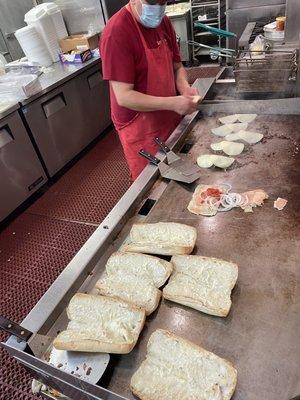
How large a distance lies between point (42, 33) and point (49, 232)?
8.86ft

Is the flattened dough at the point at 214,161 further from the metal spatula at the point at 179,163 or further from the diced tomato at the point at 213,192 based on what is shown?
the diced tomato at the point at 213,192

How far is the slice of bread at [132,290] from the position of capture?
1165 mm

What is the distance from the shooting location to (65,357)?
1.05 m

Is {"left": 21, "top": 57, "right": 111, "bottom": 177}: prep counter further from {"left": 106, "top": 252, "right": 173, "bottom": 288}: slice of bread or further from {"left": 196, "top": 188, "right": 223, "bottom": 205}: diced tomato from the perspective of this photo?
{"left": 106, "top": 252, "right": 173, "bottom": 288}: slice of bread

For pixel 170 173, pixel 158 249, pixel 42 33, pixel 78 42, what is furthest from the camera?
pixel 78 42

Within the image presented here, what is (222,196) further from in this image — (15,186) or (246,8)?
(246,8)

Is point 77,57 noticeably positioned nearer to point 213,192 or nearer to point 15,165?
point 15,165

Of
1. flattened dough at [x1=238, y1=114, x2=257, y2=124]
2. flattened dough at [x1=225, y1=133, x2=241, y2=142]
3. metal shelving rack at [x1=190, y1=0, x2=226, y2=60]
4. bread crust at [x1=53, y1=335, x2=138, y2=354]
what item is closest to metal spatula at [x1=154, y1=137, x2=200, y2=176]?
flattened dough at [x1=225, y1=133, x2=241, y2=142]

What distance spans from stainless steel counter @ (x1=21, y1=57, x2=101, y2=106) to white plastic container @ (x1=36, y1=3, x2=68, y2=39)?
441 mm

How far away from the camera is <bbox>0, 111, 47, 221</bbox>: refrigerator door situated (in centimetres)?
327

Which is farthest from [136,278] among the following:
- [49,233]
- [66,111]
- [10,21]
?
[10,21]

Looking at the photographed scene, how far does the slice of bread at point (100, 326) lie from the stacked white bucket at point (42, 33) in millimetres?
3956

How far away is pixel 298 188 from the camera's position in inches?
60.7

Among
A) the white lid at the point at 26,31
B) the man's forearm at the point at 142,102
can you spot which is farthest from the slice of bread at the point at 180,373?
the white lid at the point at 26,31
